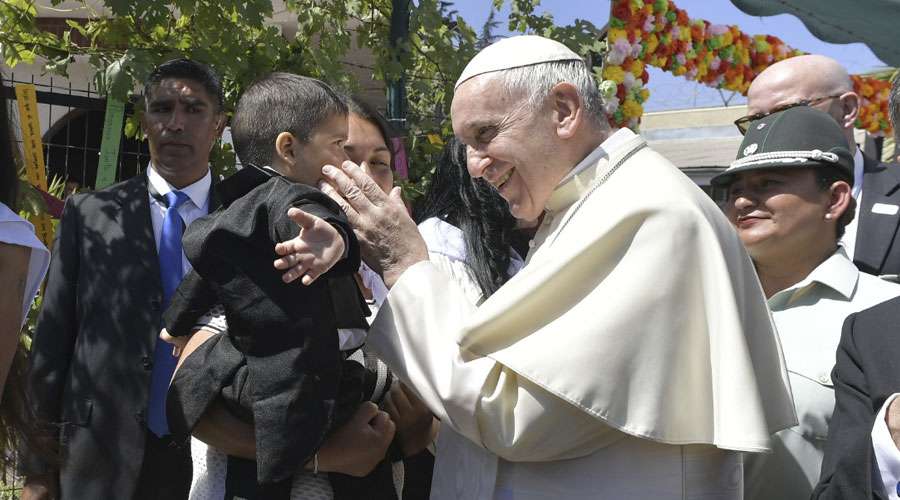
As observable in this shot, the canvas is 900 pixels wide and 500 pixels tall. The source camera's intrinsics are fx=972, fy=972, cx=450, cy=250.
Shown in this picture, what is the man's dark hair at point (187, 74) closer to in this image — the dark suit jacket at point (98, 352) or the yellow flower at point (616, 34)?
the dark suit jacket at point (98, 352)

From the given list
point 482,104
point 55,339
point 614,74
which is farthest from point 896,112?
point 614,74

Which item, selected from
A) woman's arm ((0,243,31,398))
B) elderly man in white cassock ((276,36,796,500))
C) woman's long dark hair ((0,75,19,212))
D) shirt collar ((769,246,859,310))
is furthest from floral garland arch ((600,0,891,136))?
woman's arm ((0,243,31,398))

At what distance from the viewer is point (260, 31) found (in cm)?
446

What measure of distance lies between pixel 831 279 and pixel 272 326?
1587mm

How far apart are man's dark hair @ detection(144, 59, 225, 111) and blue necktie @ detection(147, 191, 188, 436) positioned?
0.49 m

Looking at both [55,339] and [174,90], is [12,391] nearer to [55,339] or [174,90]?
[55,339]

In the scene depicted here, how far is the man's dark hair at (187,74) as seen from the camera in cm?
398

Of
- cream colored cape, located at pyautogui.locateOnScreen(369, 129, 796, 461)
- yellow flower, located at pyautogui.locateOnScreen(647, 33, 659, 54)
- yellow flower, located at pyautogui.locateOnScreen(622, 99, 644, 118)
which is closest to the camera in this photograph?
cream colored cape, located at pyautogui.locateOnScreen(369, 129, 796, 461)

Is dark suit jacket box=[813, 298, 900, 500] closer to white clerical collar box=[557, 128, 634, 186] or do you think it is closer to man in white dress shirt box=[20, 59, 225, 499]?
white clerical collar box=[557, 128, 634, 186]

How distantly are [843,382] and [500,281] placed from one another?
42.9 inches

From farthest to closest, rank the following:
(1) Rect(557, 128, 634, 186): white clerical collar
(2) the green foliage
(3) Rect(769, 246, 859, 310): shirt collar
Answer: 1. (2) the green foliage
2. (3) Rect(769, 246, 859, 310): shirt collar
3. (1) Rect(557, 128, 634, 186): white clerical collar

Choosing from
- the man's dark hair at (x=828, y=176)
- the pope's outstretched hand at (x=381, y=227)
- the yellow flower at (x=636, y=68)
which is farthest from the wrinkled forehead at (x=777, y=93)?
the pope's outstretched hand at (x=381, y=227)

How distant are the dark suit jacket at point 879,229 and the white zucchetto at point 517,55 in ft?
6.49

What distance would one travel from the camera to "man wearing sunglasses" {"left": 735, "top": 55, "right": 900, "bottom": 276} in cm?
372
